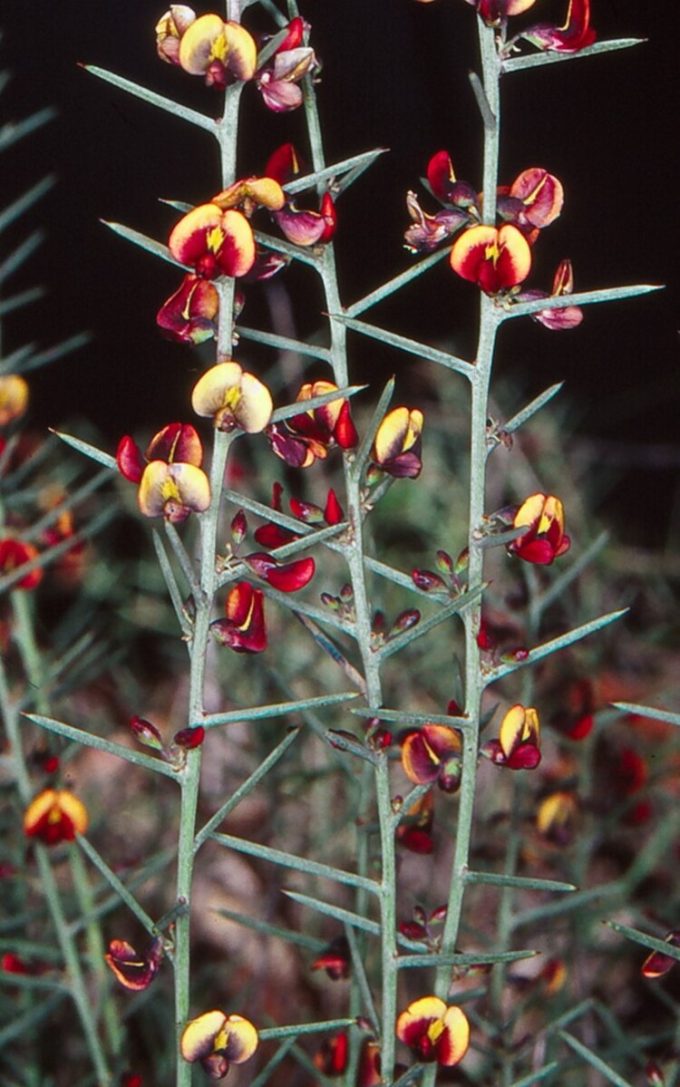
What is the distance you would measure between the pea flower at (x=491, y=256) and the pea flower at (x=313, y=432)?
85 mm

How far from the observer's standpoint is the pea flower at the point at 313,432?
1.84 feet

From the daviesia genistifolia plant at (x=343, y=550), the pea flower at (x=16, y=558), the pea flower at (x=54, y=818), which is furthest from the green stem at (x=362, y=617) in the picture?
the pea flower at (x=16, y=558)

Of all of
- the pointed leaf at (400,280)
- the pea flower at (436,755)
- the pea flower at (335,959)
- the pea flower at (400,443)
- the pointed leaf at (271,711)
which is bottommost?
the pea flower at (335,959)

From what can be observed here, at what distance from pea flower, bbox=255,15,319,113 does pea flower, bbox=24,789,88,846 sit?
0.44 metres

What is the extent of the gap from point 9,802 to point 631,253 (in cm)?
120

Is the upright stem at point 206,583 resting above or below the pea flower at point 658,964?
above

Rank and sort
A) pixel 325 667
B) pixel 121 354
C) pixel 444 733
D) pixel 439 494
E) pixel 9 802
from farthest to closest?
pixel 121 354, pixel 439 494, pixel 325 667, pixel 9 802, pixel 444 733

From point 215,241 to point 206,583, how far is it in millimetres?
141

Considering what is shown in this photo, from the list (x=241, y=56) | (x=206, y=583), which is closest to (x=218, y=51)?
(x=241, y=56)

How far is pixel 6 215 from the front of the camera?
83 centimetres

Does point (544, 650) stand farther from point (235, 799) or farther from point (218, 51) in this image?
point (218, 51)

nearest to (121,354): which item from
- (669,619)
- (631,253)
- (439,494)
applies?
(439,494)

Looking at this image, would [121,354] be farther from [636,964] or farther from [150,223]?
[636,964]

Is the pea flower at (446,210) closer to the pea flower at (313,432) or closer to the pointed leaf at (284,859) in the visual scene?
the pea flower at (313,432)
